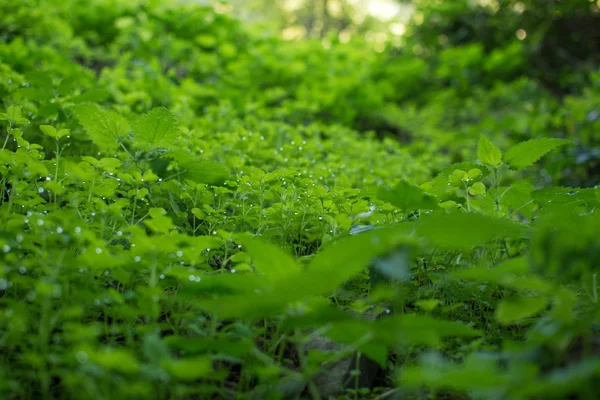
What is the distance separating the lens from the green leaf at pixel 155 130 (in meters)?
2.02

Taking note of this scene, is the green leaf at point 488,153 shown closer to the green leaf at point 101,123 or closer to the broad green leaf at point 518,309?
the broad green leaf at point 518,309

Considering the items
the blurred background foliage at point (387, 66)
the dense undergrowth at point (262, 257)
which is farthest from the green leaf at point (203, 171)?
the blurred background foliage at point (387, 66)

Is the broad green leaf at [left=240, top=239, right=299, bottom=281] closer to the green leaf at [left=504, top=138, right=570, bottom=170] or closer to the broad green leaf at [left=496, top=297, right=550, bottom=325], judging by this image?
the broad green leaf at [left=496, top=297, right=550, bottom=325]

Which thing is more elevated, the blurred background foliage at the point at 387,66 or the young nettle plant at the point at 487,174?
the blurred background foliage at the point at 387,66

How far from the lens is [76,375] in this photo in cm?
106

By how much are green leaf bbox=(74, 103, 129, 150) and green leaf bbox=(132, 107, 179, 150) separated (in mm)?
167

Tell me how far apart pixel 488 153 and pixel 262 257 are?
1300mm

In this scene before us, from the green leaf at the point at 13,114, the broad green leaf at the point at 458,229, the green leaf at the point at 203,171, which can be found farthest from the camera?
the green leaf at the point at 203,171

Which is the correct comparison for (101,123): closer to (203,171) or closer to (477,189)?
(203,171)

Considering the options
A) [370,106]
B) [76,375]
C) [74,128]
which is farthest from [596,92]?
[76,375]

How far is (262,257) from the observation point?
1.20 metres

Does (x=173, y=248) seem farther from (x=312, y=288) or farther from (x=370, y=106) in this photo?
(x=370, y=106)

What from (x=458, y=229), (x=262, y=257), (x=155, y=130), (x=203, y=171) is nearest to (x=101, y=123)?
(x=155, y=130)

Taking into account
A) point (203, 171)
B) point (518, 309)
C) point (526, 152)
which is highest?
point (526, 152)
